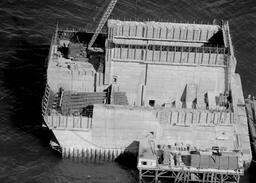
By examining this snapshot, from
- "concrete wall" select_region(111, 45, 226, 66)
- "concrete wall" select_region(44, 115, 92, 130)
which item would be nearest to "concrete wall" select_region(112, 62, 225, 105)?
"concrete wall" select_region(111, 45, 226, 66)

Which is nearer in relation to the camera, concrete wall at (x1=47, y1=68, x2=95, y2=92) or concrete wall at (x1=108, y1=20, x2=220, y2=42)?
concrete wall at (x1=47, y1=68, x2=95, y2=92)

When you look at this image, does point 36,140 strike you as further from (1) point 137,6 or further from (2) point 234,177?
(1) point 137,6

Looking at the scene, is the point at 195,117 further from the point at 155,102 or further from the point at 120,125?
the point at 120,125

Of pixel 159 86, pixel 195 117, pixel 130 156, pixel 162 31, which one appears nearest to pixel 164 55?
pixel 159 86

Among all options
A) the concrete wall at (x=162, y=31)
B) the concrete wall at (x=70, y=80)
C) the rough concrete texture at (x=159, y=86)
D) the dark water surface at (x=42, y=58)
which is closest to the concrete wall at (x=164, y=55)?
the rough concrete texture at (x=159, y=86)

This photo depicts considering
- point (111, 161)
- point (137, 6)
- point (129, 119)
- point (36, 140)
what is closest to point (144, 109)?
point (129, 119)

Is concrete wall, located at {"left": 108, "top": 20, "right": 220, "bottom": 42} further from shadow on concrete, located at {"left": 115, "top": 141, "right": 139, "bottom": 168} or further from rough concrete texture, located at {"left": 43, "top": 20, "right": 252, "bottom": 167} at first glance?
shadow on concrete, located at {"left": 115, "top": 141, "right": 139, "bottom": 168}
